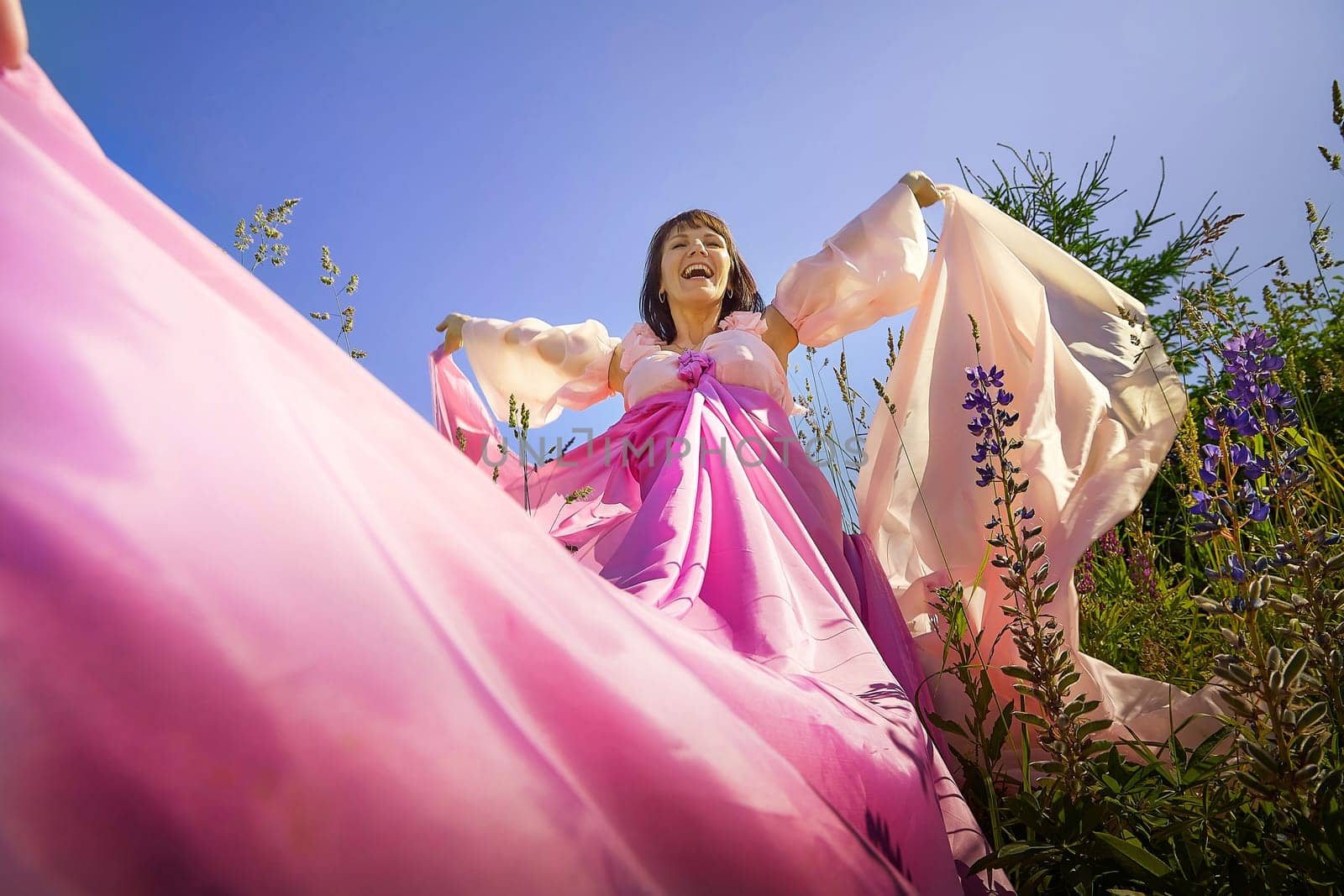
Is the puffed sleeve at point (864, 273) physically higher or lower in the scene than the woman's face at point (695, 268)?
lower

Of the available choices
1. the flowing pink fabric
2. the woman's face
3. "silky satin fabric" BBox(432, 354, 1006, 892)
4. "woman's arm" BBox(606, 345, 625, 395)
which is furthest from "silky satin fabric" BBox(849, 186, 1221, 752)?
"woman's arm" BBox(606, 345, 625, 395)

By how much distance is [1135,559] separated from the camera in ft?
6.84

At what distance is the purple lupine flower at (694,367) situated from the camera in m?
2.54

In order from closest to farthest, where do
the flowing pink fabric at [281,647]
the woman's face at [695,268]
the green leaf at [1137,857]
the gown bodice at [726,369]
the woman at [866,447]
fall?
the flowing pink fabric at [281,647] < the green leaf at [1137,857] < the woman at [866,447] < the gown bodice at [726,369] < the woman's face at [695,268]

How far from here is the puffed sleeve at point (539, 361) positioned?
3068 millimetres

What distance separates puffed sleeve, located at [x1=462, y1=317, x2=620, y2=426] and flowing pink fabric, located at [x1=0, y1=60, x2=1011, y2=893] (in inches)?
91.9

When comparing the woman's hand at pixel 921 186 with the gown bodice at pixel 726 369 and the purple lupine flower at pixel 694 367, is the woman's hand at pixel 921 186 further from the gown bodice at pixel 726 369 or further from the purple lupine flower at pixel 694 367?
the purple lupine flower at pixel 694 367

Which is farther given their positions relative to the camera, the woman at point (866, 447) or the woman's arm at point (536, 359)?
the woman's arm at point (536, 359)

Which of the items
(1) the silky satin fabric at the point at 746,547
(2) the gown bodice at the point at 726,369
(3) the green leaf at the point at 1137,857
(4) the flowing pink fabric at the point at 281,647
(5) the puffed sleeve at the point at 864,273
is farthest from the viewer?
(2) the gown bodice at the point at 726,369

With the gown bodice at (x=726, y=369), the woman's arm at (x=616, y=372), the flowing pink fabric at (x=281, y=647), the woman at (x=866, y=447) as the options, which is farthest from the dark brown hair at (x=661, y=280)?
the flowing pink fabric at (x=281, y=647)

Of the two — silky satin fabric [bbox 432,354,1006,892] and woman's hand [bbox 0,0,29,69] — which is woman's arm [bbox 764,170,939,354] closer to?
silky satin fabric [bbox 432,354,1006,892]

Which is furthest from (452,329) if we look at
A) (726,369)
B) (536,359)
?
(726,369)

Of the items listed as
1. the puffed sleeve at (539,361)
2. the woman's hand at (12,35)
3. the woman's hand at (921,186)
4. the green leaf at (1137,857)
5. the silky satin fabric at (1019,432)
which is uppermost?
the puffed sleeve at (539,361)

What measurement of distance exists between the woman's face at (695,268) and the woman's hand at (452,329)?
882 mm
